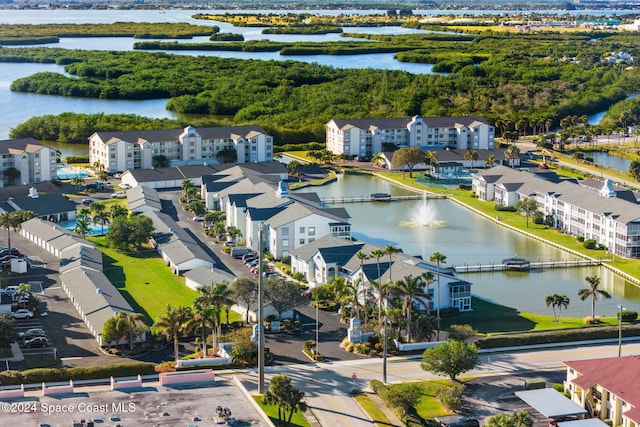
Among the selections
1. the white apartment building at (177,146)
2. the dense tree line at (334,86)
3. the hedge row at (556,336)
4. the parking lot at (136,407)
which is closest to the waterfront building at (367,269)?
the hedge row at (556,336)

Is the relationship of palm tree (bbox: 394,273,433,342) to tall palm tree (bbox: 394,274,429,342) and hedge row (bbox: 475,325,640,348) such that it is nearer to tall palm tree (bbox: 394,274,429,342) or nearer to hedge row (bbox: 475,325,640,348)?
tall palm tree (bbox: 394,274,429,342)

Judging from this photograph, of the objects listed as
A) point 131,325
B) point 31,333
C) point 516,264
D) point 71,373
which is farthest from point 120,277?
point 516,264

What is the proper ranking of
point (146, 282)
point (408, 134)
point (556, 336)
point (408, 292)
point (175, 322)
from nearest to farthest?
point (175, 322), point (408, 292), point (556, 336), point (146, 282), point (408, 134)

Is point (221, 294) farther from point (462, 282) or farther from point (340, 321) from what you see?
point (462, 282)

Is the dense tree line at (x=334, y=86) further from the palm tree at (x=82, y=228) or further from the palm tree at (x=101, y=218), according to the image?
the palm tree at (x=82, y=228)

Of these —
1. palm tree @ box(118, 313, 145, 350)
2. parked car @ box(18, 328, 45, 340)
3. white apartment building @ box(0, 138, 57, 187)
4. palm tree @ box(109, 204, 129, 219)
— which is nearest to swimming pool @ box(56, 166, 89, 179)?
white apartment building @ box(0, 138, 57, 187)

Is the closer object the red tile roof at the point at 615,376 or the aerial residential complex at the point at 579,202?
the red tile roof at the point at 615,376

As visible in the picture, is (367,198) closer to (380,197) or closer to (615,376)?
(380,197)
